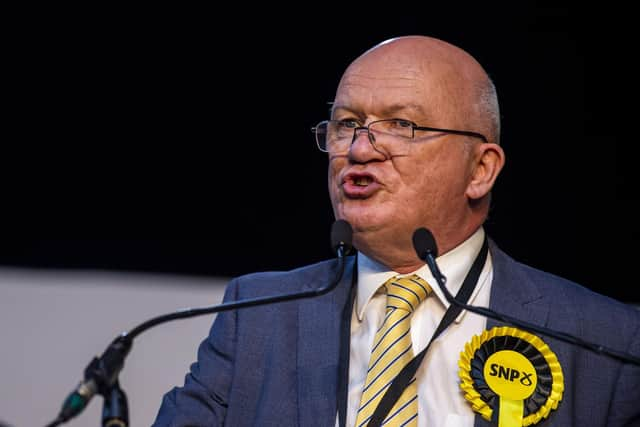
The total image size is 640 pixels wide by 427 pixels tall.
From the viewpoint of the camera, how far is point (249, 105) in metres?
2.84

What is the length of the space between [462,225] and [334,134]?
0.40 metres

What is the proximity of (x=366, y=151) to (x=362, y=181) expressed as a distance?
7 centimetres

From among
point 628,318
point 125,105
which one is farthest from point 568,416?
point 125,105

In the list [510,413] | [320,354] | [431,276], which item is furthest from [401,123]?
[510,413]

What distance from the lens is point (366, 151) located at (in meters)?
2.16

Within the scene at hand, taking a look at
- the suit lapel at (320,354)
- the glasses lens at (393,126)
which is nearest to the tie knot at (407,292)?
the suit lapel at (320,354)

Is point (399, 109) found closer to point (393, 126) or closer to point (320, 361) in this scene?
point (393, 126)

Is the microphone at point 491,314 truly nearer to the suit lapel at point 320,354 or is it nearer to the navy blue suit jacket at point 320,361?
the navy blue suit jacket at point 320,361

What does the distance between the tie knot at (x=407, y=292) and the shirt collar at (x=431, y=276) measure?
0.02 meters

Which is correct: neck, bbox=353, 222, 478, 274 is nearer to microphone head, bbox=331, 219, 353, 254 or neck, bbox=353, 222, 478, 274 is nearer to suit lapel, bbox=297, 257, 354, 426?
suit lapel, bbox=297, 257, 354, 426

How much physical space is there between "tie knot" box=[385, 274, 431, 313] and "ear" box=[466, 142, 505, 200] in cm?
28

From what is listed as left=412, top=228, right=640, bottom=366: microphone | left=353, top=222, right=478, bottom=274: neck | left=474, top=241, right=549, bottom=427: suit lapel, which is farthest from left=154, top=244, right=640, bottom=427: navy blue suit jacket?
left=412, top=228, right=640, bottom=366: microphone

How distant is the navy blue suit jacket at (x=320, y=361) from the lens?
6.59 ft

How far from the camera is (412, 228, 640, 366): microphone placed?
1.53m
